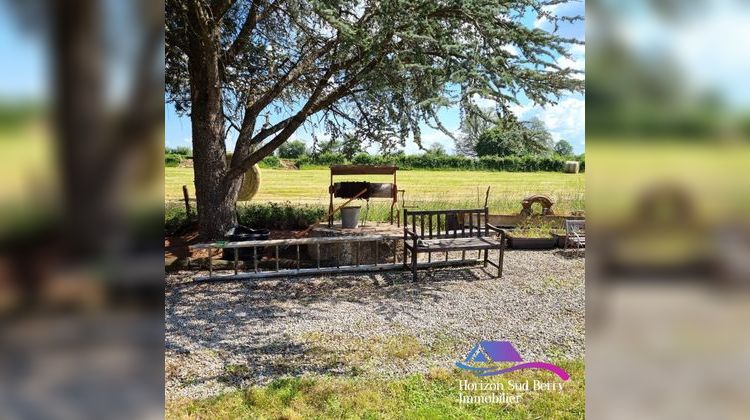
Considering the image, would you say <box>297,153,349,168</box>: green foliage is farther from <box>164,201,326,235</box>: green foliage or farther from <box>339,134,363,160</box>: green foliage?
<box>164,201,326,235</box>: green foliage

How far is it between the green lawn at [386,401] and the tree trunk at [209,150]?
14.8 feet

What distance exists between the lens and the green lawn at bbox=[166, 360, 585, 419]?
282 cm

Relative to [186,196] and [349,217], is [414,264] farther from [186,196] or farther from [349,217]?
[186,196]

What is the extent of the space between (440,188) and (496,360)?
5252 millimetres

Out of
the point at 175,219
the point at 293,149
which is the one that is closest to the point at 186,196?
the point at 175,219

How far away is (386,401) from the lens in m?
3.08

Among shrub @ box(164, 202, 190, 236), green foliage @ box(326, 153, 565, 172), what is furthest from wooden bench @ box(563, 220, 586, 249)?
shrub @ box(164, 202, 190, 236)
